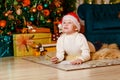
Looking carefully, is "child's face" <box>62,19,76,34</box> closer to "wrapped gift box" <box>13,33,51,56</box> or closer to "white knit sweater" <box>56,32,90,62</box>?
"white knit sweater" <box>56,32,90,62</box>

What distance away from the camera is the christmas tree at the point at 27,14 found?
4195 mm

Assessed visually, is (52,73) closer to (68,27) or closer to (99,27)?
(68,27)

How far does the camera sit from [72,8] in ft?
17.0

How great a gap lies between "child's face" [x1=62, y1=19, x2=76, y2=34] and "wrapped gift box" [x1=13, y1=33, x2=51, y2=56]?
3.38 ft

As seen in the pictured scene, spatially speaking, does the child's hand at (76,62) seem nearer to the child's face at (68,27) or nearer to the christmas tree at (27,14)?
the child's face at (68,27)

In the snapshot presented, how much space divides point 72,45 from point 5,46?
4.28ft

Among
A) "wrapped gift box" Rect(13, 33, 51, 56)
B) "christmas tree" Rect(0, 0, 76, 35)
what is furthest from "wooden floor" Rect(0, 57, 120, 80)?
"christmas tree" Rect(0, 0, 76, 35)

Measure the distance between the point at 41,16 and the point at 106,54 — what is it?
55.7 inches

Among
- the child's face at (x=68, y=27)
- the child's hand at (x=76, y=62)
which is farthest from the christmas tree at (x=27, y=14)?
the child's hand at (x=76, y=62)

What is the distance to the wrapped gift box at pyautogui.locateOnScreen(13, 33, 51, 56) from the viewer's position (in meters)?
4.12

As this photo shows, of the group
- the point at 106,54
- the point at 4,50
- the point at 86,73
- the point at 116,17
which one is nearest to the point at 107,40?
the point at 116,17

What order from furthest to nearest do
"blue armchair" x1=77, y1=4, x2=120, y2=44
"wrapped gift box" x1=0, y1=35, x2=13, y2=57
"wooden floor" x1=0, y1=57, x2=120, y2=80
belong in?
"blue armchair" x1=77, y1=4, x2=120, y2=44, "wrapped gift box" x1=0, y1=35, x2=13, y2=57, "wooden floor" x1=0, y1=57, x2=120, y2=80

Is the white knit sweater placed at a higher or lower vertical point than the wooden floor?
higher

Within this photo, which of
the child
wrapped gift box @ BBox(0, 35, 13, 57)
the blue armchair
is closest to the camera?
the child
